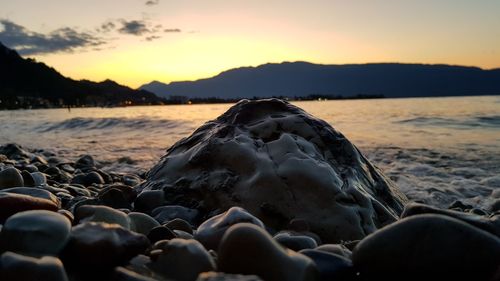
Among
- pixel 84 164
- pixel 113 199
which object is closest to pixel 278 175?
pixel 113 199

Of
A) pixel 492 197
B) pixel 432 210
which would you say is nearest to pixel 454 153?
pixel 492 197

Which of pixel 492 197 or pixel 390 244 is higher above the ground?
pixel 390 244

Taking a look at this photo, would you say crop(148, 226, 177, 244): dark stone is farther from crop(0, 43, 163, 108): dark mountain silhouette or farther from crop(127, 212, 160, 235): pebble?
crop(0, 43, 163, 108): dark mountain silhouette

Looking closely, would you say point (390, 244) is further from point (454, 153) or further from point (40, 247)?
point (454, 153)

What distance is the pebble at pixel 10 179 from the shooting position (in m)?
3.69

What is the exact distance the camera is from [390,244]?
1.48m

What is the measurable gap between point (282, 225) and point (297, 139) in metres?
1.06

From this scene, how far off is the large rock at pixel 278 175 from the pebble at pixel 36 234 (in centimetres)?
195

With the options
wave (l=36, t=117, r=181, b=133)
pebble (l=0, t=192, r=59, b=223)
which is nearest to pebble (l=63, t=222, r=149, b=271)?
pebble (l=0, t=192, r=59, b=223)

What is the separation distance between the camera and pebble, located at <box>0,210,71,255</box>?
1472 millimetres

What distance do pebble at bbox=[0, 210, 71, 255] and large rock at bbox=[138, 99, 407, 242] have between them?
76.9 inches

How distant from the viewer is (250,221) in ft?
6.97

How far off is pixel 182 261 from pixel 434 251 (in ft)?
2.88

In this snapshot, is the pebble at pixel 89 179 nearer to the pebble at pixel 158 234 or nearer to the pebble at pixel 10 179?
the pebble at pixel 10 179
